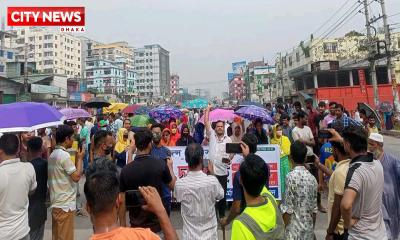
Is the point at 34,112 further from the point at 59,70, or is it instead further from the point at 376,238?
the point at 59,70

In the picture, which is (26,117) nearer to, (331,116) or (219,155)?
(219,155)

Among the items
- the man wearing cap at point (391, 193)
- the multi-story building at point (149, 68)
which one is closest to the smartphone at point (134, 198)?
the man wearing cap at point (391, 193)

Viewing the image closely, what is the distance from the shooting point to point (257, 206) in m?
2.54

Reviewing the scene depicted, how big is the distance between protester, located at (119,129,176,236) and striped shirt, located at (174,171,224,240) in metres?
0.18

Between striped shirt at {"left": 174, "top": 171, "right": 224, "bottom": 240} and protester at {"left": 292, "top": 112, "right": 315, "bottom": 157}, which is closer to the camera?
striped shirt at {"left": 174, "top": 171, "right": 224, "bottom": 240}

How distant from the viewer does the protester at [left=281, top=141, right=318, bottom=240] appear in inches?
145

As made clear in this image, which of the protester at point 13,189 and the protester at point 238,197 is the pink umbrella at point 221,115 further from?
the protester at point 13,189

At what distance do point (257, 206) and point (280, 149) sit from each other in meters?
5.19

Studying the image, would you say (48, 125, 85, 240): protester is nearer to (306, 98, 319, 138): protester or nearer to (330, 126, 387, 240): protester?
(330, 126, 387, 240): protester

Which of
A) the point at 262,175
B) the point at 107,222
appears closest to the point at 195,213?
the point at 262,175

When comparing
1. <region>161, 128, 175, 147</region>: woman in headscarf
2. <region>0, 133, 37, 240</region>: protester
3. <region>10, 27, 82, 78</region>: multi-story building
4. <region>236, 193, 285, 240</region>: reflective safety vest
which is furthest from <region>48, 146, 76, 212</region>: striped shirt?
<region>10, 27, 82, 78</region>: multi-story building

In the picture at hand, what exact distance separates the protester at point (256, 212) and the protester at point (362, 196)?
0.71m

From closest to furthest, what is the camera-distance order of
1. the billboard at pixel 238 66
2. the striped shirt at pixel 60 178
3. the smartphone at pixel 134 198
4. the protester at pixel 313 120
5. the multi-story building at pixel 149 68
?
1. the smartphone at pixel 134 198
2. the striped shirt at pixel 60 178
3. the protester at pixel 313 120
4. the multi-story building at pixel 149 68
5. the billboard at pixel 238 66

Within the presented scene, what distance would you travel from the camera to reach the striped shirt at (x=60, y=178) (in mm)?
4445
